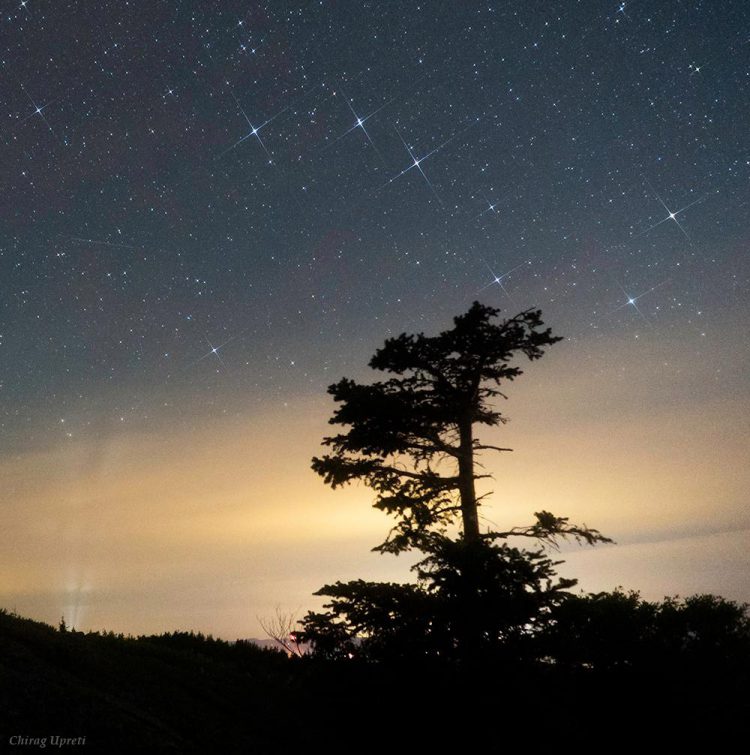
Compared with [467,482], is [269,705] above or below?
below

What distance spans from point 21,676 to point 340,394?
35.3ft

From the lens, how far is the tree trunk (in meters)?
17.5

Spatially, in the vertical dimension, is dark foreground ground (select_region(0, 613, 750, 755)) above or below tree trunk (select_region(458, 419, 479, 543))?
below

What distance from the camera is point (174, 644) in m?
17.6

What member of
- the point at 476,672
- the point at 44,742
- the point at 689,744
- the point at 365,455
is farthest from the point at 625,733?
the point at 44,742

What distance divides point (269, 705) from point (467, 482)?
7893 mm

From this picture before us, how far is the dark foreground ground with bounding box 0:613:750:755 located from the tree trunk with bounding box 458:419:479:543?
4591 millimetres

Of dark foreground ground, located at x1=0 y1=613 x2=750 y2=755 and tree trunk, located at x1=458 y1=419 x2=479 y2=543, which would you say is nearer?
dark foreground ground, located at x1=0 y1=613 x2=750 y2=755

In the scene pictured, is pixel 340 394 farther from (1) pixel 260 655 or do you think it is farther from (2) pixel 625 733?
(2) pixel 625 733

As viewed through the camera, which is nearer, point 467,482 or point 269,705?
point 269,705

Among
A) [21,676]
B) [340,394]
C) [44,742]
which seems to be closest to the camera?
[44,742]

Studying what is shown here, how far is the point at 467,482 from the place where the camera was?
59.1 ft

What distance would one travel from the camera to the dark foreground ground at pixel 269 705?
29.2 ft

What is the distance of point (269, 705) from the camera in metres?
13.0
